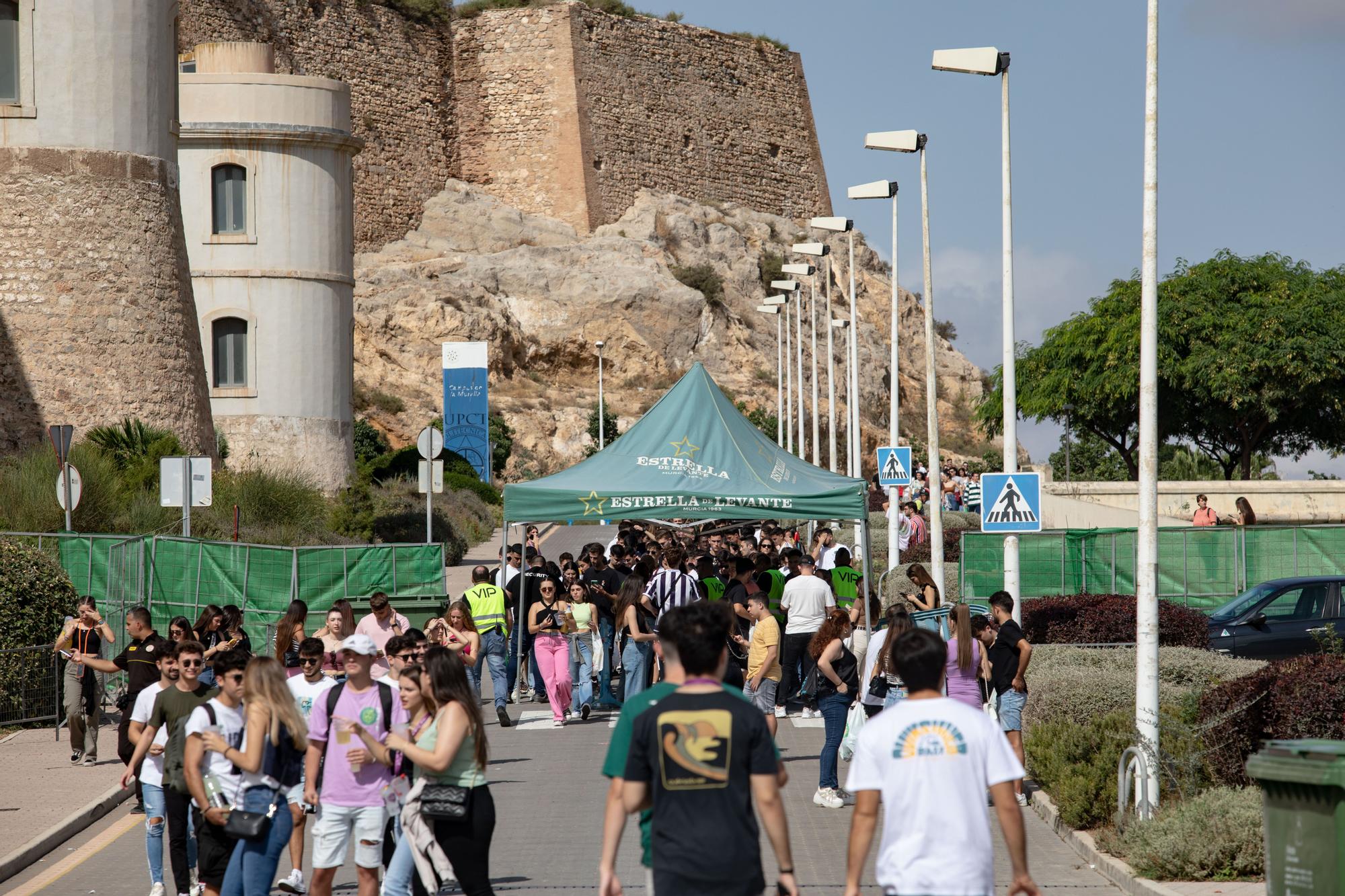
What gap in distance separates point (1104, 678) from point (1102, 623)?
5.45 metres

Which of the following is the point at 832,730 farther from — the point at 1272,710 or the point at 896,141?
the point at 896,141

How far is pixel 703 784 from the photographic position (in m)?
5.70

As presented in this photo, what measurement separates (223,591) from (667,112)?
58042mm

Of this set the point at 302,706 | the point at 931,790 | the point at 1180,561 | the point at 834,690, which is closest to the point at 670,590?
the point at 834,690

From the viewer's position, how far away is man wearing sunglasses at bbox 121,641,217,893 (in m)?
8.59

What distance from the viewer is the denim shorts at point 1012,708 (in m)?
11.5

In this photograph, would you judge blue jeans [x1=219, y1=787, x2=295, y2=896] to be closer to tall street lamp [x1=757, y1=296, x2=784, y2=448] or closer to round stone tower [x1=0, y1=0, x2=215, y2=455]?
round stone tower [x1=0, y1=0, x2=215, y2=455]

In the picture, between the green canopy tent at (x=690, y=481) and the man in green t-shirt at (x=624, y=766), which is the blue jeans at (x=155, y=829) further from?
the green canopy tent at (x=690, y=481)

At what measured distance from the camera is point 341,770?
25.6 feet

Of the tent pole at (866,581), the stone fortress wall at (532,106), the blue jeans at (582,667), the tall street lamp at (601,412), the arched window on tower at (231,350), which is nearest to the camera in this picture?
the tent pole at (866,581)

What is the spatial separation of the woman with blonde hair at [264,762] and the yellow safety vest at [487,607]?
25.5 feet

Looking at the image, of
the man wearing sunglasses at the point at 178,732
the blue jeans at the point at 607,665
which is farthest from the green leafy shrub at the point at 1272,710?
the blue jeans at the point at 607,665

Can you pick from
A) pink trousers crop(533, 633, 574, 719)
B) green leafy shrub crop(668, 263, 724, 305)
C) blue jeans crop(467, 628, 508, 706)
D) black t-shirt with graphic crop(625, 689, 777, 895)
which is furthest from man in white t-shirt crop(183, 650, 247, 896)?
green leafy shrub crop(668, 263, 724, 305)

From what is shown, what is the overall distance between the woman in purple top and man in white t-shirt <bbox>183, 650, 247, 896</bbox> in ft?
15.2
